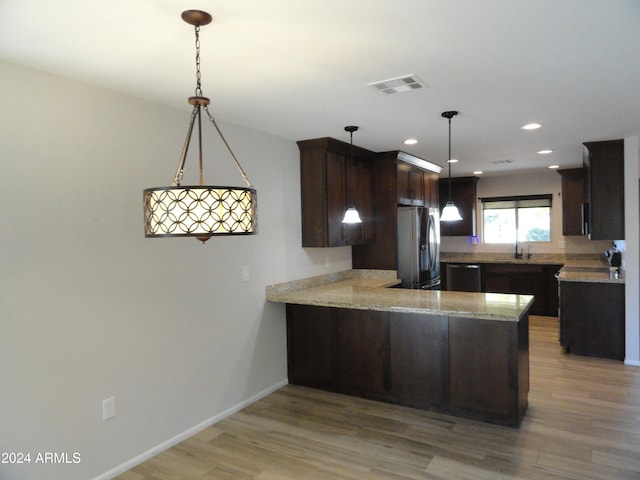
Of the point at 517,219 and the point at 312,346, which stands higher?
the point at 517,219

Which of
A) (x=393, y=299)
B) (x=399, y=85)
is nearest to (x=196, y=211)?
(x=399, y=85)

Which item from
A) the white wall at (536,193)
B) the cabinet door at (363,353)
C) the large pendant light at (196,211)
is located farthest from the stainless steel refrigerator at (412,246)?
the large pendant light at (196,211)

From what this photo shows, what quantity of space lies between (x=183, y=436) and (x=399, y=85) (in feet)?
9.23

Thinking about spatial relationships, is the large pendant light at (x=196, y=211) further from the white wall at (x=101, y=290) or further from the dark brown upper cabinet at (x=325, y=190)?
the dark brown upper cabinet at (x=325, y=190)

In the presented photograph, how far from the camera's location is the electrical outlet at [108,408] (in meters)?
2.66

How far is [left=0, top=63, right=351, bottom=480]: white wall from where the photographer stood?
228 centimetres

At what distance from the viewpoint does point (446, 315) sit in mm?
3289

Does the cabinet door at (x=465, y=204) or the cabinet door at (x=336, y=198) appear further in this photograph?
the cabinet door at (x=465, y=204)

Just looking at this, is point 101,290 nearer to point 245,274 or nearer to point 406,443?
point 245,274

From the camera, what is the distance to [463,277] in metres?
7.46

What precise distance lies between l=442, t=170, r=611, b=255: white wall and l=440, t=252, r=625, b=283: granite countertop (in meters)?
0.11

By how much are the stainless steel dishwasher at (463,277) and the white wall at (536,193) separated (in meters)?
0.63

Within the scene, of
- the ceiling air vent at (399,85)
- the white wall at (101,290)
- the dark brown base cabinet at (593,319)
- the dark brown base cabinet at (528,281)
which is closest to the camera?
the white wall at (101,290)

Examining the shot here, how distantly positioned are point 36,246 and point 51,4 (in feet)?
4.06
